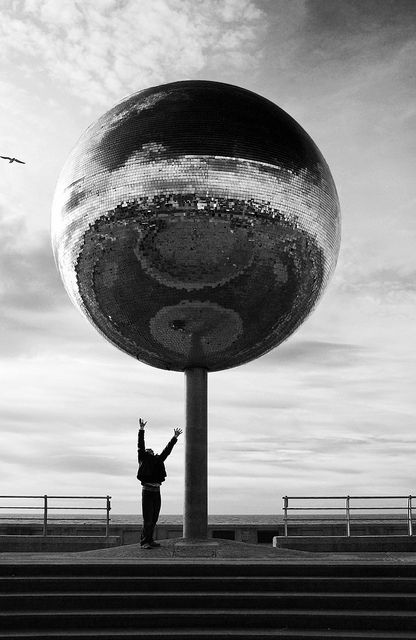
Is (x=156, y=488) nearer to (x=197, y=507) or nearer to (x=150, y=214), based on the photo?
(x=197, y=507)

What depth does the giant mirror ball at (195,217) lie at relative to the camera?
1027 centimetres
